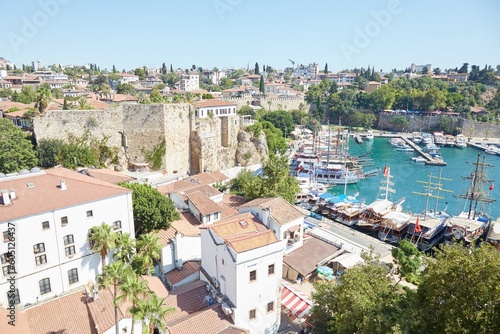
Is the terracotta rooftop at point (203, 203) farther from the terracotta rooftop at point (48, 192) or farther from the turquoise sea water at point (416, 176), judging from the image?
the turquoise sea water at point (416, 176)

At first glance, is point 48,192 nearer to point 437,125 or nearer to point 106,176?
point 106,176

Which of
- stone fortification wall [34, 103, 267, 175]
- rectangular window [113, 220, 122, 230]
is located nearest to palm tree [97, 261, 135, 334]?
rectangular window [113, 220, 122, 230]

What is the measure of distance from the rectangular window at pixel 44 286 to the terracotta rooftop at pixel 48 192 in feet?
13.0

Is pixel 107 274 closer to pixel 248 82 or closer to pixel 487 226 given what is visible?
pixel 487 226

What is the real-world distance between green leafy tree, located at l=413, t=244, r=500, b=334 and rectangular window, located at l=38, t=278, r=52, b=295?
729 inches

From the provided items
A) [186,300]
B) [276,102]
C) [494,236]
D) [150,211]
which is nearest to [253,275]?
[186,300]

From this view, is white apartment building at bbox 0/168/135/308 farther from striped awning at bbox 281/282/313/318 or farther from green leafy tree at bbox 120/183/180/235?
striped awning at bbox 281/282/313/318

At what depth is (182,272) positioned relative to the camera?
71.6 ft

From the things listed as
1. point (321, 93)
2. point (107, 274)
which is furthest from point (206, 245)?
point (321, 93)

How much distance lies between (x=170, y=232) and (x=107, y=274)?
437 inches

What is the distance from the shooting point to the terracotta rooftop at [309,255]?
2444 centimetres

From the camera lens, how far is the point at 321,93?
118438 mm

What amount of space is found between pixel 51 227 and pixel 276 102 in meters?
84.9

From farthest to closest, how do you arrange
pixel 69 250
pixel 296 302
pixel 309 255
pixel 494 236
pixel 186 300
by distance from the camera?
pixel 494 236 < pixel 309 255 < pixel 296 302 < pixel 69 250 < pixel 186 300
